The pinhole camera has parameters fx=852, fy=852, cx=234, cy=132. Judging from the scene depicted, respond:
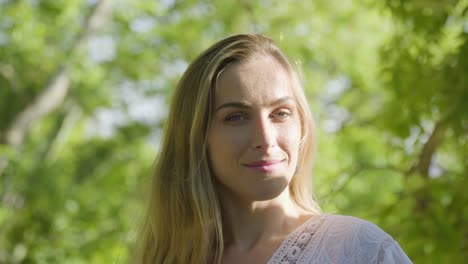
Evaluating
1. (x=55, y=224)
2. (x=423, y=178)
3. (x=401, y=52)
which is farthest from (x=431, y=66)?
(x=55, y=224)

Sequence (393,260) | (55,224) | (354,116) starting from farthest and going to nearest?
(354,116), (55,224), (393,260)

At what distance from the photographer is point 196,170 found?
224 cm

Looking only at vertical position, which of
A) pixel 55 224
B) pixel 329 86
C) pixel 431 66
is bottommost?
pixel 55 224

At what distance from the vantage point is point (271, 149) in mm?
2057

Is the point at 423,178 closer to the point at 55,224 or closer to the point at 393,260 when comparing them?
the point at 393,260

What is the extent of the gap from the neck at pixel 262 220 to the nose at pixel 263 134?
7.0 inches

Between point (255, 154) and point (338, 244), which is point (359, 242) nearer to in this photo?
point (338, 244)

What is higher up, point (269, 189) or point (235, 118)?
point (235, 118)

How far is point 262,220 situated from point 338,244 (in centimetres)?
24

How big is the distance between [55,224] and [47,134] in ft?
14.8

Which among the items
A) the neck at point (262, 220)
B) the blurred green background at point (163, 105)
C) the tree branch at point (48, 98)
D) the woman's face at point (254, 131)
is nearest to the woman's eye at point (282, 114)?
the woman's face at point (254, 131)

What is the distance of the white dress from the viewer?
193cm

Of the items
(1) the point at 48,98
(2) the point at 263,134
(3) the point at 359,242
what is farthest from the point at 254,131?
(1) the point at 48,98

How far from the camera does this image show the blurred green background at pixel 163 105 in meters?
3.75
